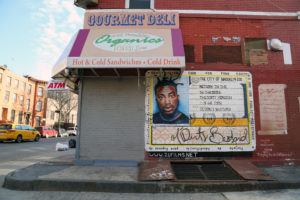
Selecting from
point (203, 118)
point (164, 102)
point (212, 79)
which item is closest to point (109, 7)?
point (164, 102)

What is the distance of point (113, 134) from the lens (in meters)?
6.72

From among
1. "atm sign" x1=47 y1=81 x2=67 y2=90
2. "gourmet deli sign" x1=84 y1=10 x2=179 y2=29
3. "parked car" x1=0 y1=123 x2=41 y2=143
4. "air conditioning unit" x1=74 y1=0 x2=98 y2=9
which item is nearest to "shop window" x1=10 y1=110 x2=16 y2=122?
"parked car" x1=0 y1=123 x2=41 y2=143

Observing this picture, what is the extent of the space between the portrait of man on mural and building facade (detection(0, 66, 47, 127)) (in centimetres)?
3334

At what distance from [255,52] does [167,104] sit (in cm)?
391

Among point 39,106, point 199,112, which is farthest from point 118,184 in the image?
point 39,106

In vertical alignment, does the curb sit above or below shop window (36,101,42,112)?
below

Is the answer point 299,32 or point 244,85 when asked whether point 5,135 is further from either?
point 299,32

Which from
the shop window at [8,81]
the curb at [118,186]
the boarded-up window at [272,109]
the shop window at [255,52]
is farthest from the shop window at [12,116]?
the boarded-up window at [272,109]

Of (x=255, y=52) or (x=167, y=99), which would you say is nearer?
(x=167, y=99)

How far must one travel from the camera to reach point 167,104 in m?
6.84

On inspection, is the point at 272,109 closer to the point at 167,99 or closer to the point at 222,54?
the point at 222,54

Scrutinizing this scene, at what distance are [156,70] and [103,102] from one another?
7.26 feet
